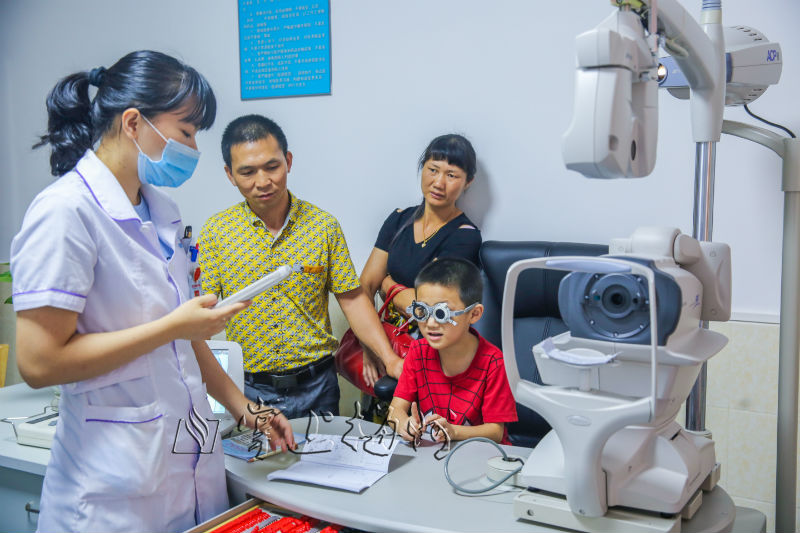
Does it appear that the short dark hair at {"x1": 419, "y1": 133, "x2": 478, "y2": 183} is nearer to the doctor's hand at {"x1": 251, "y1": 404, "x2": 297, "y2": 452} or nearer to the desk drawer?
the doctor's hand at {"x1": 251, "y1": 404, "x2": 297, "y2": 452}

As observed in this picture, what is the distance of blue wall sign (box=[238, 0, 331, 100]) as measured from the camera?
9.77 feet

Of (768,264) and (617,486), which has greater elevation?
(768,264)

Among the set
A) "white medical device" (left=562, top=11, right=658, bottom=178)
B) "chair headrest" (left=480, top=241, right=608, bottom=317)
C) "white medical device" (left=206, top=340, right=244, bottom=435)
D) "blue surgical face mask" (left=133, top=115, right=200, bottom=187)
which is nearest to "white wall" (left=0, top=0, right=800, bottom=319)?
"chair headrest" (left=480, top=241, right=608, bottom=317)

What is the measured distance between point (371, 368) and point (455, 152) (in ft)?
2.88

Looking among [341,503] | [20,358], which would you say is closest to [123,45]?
[20,358]

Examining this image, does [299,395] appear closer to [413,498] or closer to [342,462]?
[342,462]

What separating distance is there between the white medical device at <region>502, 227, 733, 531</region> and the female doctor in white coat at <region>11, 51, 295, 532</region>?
63cm

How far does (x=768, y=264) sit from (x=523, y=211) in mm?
884

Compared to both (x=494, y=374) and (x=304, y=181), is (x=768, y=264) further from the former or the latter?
(x=304, y=181)

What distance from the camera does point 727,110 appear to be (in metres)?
2.23

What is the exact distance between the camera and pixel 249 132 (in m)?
2.26

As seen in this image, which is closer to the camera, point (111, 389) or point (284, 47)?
point (111, 389)

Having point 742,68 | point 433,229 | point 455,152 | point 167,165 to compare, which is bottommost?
point 433,229

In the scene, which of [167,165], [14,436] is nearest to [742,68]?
[167,165]
